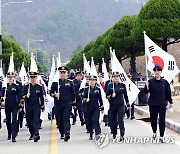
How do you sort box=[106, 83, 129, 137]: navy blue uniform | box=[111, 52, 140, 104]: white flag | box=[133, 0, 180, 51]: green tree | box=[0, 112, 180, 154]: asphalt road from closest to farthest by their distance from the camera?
box=[0, 112, 180, 154]: asphalt road, box=[106, 83, 129, 137]: navy blue uniform, box=[111, 52, 140, 104]: white flag, box=[133, 0, 180, 51]: green tree

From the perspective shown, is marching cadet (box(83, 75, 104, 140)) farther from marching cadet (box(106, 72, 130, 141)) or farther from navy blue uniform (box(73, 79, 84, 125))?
navy blue uniform (box(73, 79, 84, 125))

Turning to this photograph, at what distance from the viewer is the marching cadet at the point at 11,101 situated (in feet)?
42.4

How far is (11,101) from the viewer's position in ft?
43.2

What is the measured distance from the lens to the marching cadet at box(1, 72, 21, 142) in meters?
12.9

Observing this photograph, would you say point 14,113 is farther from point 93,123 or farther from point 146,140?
point 146,140

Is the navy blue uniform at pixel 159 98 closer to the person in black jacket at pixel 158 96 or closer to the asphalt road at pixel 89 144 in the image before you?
the person in black jacket at pixel 158 96

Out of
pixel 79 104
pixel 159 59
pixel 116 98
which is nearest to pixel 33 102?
pixel 116 98

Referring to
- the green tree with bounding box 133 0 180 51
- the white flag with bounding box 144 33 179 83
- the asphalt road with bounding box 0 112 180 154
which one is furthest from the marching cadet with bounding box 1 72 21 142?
the green tree with bounding box 133 0 180 51

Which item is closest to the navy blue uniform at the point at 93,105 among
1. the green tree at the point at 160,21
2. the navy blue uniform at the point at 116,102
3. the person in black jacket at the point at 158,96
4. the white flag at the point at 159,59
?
the navy blue uniform at the point at 116,102

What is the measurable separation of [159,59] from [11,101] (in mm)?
3969

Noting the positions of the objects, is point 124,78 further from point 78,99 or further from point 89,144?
point 78,99

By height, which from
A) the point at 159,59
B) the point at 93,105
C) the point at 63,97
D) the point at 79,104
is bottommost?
the point at 79,104

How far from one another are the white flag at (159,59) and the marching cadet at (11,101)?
349 centimetres

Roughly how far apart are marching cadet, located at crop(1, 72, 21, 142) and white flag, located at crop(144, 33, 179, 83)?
3.49m
